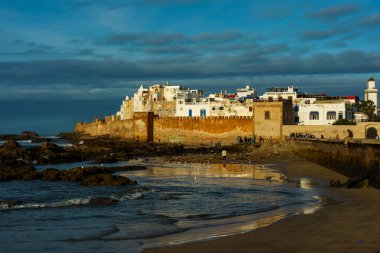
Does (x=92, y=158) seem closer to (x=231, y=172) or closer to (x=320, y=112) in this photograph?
(x=231, y=172)

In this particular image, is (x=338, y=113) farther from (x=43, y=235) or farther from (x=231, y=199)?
(x=43, y=235)

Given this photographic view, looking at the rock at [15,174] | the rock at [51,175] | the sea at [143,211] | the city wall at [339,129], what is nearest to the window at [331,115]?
the city wall at [339,129]

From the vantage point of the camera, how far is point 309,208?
12516 mm

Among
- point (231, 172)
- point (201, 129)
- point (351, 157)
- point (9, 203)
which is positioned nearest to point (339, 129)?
point (201, 129)

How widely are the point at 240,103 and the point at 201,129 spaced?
727cm

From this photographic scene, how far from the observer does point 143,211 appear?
1274 centimetres

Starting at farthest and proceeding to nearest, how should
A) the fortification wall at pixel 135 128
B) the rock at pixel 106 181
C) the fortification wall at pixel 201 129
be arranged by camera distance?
the fortification wall at pixel 135 128, the fortification wall at pixel 201 129, the rock at pixel 106 181

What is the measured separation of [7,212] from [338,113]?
46824 mm

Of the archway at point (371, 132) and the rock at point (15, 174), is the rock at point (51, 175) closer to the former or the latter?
the rock at point (15, 174)

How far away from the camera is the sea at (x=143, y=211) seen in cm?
898

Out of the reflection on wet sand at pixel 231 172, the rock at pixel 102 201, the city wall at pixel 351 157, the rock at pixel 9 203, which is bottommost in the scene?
the reflection on wet sand at pixel 231 172

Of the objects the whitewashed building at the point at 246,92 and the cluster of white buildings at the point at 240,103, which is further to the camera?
the whitewashed building at the point at 246,92

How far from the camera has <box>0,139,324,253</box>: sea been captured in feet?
29.5

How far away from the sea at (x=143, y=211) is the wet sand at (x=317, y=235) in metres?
0.45
